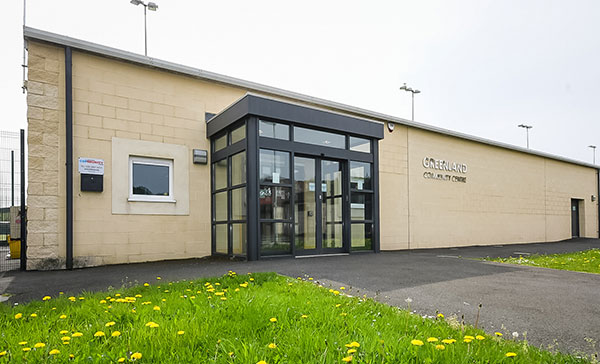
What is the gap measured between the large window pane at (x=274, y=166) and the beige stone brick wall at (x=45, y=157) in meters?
3.85

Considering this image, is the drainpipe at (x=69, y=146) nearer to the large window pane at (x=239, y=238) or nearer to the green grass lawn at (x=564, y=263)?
the large window pane at (x=239, y=238)

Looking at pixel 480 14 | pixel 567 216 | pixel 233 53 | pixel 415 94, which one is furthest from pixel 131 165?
pixel 567 216

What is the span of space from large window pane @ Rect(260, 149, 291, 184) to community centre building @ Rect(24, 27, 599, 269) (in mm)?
27

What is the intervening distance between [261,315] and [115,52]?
23.6ft

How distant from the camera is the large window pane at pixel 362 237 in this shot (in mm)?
9508

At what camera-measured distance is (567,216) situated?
65.8ft

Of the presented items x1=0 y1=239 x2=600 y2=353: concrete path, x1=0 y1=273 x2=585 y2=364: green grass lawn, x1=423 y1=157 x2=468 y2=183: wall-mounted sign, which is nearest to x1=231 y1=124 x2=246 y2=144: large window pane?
x1=0 y1=239 x2=600 y2=353: concrete path

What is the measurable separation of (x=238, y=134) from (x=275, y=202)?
5.63 feet

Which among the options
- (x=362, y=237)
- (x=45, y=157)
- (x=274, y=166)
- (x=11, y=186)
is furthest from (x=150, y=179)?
(x=362, y=237)

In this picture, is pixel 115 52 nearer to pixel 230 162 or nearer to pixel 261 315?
pixel 230 162

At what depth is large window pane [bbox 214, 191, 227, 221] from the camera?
8.57 m

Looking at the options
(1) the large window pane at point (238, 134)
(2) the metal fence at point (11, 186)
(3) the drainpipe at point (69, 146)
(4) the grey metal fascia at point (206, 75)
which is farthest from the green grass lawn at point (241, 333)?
(4) the grey metal fascia at point (206, 75)

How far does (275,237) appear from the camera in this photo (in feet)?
26.2

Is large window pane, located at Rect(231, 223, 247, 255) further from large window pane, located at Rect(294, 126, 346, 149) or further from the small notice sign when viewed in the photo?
the small notice sign
